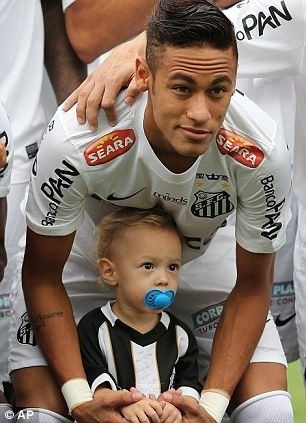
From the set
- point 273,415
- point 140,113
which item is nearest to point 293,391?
point 273,415

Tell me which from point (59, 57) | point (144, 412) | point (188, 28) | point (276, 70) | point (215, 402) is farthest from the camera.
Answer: point (59, 57)

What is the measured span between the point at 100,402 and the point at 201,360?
669 millimetres

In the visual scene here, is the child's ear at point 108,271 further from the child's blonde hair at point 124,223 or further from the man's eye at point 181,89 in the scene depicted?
the man's eye at point 181,89

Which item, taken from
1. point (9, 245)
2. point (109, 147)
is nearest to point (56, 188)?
point (109, 147)

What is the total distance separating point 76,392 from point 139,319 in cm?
34

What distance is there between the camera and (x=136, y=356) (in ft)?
14.8

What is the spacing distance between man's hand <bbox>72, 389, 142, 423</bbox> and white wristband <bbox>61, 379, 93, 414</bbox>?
29 millimetres

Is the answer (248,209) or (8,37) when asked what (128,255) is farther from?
(8,37)

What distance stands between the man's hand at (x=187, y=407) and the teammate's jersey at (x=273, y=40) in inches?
50.0

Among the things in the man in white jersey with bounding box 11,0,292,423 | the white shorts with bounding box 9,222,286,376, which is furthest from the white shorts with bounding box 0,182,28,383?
the man in white jersey with bounding box 11,0,292,423

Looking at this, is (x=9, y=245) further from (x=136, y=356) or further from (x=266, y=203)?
(x=266, y=203)

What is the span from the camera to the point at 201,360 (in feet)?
16.1

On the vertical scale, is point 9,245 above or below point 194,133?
below

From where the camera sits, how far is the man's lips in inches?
165
